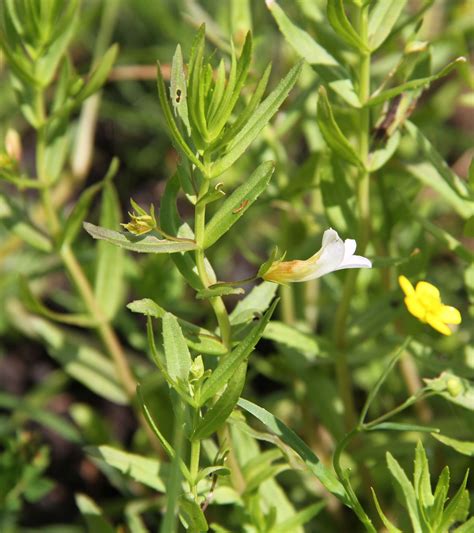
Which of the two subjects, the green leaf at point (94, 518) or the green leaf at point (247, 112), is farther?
the green leaf at point (94, 518)

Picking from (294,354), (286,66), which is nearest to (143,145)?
(286,66)

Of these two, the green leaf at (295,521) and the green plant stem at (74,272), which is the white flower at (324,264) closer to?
the green leaf at (295,521)

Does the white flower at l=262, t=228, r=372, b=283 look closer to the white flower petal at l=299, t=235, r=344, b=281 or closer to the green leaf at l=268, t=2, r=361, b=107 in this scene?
the white flower petal at l=299, t=235, r=344, b=281

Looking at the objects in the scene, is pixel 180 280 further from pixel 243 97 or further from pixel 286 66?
pixel 286 66

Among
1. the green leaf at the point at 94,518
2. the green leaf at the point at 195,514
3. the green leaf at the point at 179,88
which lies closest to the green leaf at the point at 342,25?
the green leaf at the point at 179,88

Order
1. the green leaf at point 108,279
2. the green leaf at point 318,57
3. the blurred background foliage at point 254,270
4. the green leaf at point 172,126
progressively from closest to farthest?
1. the green leaf at point 172,126
2. the green leaf at point 318,57
3. the blurred background foliage at point 254,270
4. the green leaf at point 108,279

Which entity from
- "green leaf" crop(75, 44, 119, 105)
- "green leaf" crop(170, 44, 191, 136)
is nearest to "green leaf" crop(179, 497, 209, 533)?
"green leaf" crop(170, 44, 191, 136)

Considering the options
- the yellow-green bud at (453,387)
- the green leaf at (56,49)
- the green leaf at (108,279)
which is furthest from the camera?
the green leaf at (108,279)

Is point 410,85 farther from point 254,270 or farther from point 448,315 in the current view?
point 254,270
